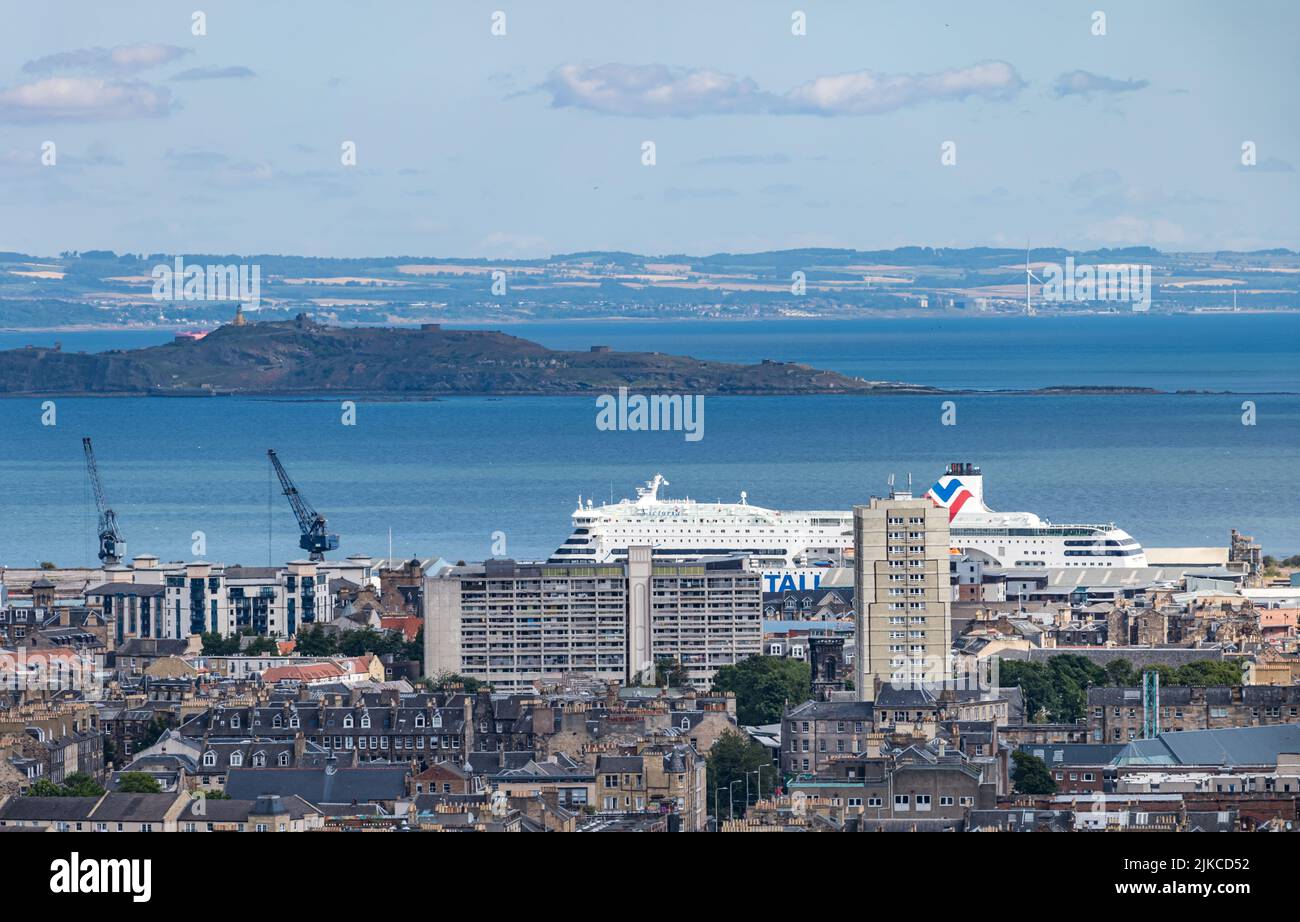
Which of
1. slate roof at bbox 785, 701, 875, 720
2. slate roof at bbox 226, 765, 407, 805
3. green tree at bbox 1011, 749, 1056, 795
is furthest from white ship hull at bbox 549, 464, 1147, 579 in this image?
slate roof at bbox 226, 765, 407, 805

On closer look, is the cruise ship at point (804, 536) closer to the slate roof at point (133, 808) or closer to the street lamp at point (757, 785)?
the street lamp at point (757, 785)

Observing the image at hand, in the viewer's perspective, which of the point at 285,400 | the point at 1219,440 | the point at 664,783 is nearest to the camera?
the point at 664,783

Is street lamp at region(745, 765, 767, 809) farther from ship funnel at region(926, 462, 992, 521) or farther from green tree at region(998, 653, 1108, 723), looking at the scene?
ship funnel at region(926, 462, 992, 521)

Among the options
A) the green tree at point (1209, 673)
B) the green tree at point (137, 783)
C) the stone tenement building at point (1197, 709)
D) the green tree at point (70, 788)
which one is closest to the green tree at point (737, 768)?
the stone tenement building at point (1197, 709)

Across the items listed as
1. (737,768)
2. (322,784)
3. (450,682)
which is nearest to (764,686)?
(450,682)

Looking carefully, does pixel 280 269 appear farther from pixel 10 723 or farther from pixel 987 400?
pixel 10 723
